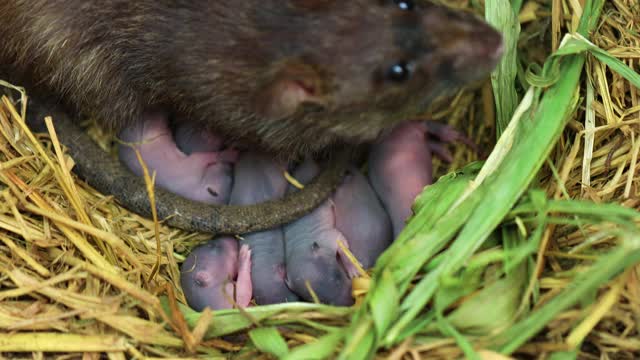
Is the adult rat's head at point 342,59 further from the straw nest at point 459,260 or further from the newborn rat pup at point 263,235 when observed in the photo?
the newborn rat pup at point 263,235

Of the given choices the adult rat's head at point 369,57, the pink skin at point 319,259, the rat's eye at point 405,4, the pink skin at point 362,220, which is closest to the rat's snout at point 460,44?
the adult rat's head at point 369,57

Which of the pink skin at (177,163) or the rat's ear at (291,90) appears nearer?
the rat's ear at (291,90)

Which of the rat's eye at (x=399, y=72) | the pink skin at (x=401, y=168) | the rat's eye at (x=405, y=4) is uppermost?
the rat's eye at (x=405, y=4)

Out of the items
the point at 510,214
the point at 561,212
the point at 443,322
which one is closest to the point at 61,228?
the point at 443,322

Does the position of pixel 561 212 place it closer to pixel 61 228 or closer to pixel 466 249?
pixel 466 249

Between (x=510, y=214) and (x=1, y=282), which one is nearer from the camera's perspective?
(x=510, y=214)

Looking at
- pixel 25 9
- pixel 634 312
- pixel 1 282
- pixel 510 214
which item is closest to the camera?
pixel 634 312
